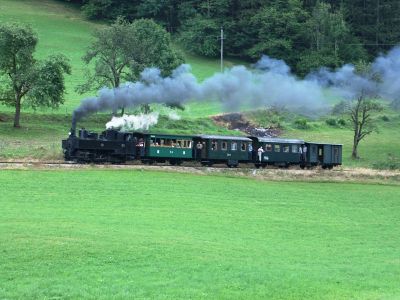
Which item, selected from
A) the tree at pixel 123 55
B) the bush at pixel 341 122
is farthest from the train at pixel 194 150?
the bush at pixel 341 122

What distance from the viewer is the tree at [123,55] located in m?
70.6

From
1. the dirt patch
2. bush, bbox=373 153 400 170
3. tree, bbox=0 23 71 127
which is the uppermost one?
tree, bbox=0 23 71 127

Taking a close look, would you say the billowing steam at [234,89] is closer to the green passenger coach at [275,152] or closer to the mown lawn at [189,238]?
the green passenger coach at [275,152]

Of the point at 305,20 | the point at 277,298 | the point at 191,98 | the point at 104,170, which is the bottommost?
the point at 277,298

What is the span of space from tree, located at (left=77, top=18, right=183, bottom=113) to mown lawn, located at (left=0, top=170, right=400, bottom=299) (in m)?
27.4

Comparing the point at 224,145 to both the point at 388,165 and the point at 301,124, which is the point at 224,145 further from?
the point at 301,124

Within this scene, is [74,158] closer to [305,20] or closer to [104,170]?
[104,170]

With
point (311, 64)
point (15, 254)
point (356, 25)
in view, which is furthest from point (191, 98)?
point (356, 25)

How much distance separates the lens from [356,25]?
114 meters

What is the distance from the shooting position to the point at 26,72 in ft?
222

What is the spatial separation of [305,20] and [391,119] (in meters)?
22.1

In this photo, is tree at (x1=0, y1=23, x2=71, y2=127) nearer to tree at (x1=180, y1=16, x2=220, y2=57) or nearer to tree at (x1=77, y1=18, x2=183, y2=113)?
tree at (x1=77, y1=18, x2=183, y2=113)

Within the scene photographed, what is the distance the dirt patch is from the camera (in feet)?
263

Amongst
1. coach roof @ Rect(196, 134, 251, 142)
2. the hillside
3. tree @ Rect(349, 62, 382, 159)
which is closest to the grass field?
the hillside
